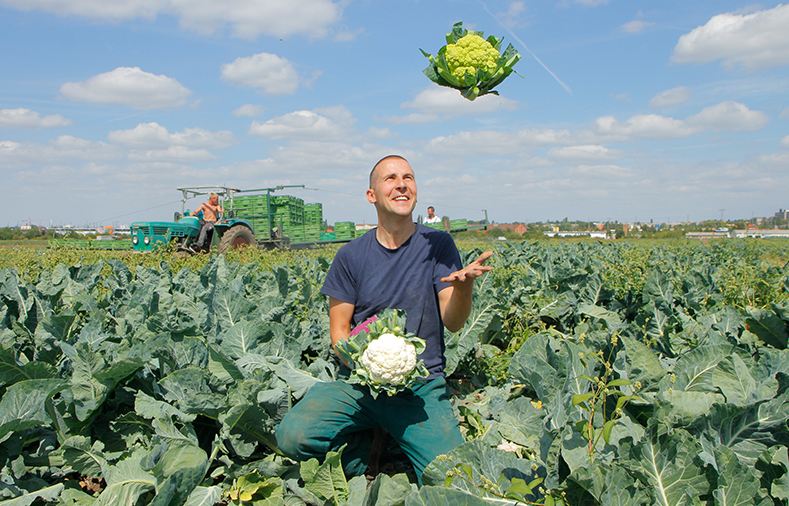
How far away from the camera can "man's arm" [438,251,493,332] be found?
7.29 ft

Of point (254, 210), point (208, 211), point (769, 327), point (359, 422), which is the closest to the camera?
point (359, 422)

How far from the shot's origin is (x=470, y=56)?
2203 millimetres

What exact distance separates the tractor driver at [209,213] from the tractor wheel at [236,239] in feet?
1.50

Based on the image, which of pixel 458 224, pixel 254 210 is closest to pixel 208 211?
pixel 254 210

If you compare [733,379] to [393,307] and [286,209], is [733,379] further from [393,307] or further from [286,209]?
[286,209]

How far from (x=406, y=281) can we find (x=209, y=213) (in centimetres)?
1114

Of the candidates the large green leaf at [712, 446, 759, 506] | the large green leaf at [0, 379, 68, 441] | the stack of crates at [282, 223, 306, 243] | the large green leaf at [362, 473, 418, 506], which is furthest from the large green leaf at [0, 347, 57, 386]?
the stack of crates at [282, 223, 306, 243]

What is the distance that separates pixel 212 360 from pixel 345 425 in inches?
33.1

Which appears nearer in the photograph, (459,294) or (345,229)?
(459,294)

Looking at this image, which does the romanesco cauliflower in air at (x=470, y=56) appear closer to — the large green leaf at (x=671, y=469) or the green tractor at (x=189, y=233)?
the large green leaf at (x=671, y=469)

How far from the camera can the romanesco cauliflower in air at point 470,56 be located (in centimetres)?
219

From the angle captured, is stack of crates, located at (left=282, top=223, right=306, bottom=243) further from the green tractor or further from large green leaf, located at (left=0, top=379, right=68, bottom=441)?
large green leaf, located at (left=0, top=379, right=68, bottom=441)

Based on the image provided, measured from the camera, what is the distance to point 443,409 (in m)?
2.62

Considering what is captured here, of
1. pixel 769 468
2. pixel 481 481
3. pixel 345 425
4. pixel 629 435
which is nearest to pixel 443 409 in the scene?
pixel 345 425
